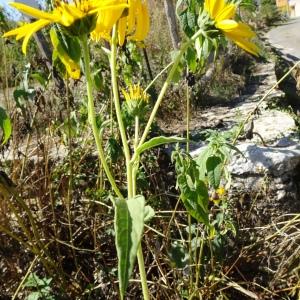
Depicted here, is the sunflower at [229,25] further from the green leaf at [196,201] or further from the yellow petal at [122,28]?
the green leaf at [196,201]

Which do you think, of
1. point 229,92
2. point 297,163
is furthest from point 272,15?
point 297,163

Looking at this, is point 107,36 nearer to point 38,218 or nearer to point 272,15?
point 38,218

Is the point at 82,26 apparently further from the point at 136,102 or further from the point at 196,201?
the point at 136,102

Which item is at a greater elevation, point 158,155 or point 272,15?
point 158,155

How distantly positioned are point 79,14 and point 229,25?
262mm

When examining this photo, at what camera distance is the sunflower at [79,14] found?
2.20 ft

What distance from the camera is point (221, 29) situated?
796 millimetres

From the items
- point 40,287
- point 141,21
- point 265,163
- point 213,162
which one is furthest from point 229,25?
point 265,163

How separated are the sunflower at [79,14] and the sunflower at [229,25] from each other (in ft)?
0.59

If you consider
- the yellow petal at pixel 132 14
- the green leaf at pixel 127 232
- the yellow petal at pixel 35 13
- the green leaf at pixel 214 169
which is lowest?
the green leaf at pixel 214 169

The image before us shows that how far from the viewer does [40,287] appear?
1.38 metres

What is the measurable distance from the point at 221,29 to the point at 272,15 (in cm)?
2600

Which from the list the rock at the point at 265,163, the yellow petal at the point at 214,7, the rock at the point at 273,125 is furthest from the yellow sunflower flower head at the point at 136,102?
the rock at the point at 273,125

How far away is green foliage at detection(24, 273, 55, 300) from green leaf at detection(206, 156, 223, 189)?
638mm
